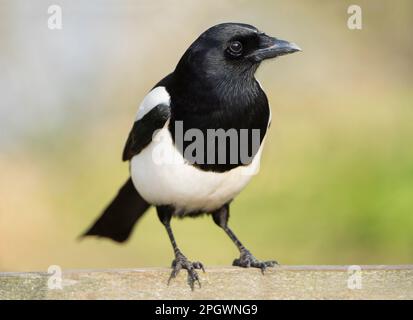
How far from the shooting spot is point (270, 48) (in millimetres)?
2568

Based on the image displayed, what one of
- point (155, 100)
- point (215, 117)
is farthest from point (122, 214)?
point (215, 117)

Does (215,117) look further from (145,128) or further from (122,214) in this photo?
(122,214)

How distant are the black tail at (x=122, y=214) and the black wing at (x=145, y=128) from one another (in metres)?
0.19

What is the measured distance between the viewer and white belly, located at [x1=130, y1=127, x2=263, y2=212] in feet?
8.48

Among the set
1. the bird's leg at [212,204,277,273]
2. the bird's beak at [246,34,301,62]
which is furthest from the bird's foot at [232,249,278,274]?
the bird's beak at [246,34,301,62]

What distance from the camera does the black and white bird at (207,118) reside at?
2.53 metres

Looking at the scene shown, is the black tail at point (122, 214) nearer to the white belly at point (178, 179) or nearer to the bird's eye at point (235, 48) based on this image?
the white belly at point (178, 179)

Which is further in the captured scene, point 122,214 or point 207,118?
point 122,214

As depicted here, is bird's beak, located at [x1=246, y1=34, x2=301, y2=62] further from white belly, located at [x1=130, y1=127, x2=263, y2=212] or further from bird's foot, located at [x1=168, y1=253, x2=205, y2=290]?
bird's foot, located at [x1=168, y1=253, x2=205, y2=290]

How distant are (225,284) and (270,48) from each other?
745mm

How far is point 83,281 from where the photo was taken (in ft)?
7.00

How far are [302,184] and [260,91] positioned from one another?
0.75 m

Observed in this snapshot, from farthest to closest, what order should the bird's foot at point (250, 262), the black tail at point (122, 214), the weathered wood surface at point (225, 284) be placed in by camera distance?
the black tail at point (122, 214) → the bird's foot at point (250, 262) → the weathered wood surface at point (225, 284)

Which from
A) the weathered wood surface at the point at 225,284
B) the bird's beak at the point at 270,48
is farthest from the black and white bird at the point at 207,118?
the weathered wood surface at the point at 225,284
